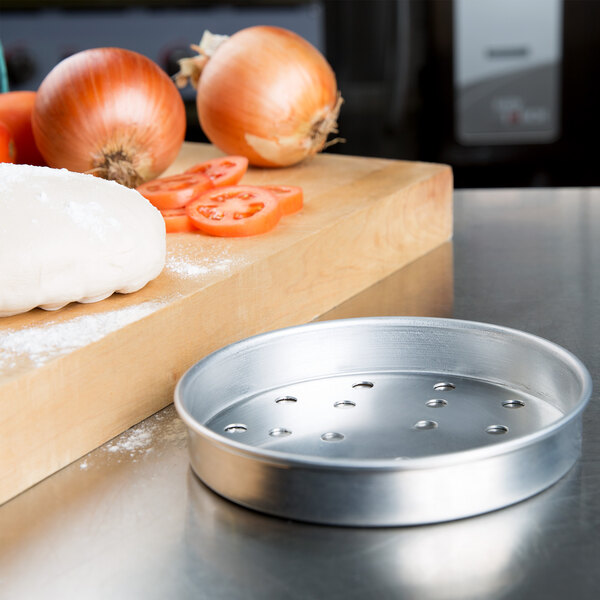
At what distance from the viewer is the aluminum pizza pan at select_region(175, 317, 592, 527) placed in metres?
0.44

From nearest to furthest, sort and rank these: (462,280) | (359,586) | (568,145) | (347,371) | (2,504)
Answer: (359,586), (2,504), (347,371), (462,280), (568,145)

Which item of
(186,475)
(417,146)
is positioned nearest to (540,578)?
(186,475)

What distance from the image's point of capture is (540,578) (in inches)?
16.2

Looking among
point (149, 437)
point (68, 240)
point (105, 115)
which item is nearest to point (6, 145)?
point (105, 115)

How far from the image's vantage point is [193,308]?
0.66 m

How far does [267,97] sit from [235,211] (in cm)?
22

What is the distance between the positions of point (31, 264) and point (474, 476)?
0.32m

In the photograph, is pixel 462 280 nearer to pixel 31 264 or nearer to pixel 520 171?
pixel 31 264

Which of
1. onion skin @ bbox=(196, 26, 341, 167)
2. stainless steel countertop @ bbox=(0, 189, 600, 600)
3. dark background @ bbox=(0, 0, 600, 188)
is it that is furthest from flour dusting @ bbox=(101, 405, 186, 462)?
dark background @ bbox=(0, 0, 600, 188)

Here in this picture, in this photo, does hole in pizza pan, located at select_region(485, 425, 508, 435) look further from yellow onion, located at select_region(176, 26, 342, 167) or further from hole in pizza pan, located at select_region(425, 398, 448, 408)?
yellow onion, located at select_region(176, 26, 342, 167)

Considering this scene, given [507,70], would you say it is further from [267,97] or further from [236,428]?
[236,428]

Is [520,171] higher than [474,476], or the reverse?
[474,476]

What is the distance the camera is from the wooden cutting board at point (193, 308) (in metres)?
0.53

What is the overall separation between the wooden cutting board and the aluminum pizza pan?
66 millimetres
